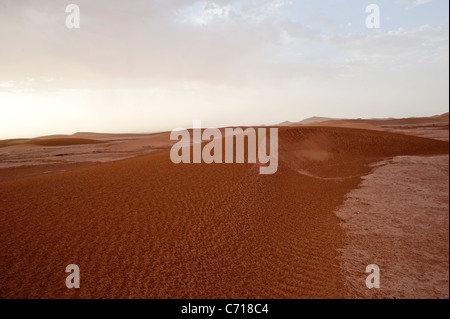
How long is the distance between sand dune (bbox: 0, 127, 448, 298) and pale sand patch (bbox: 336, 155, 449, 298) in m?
0.49

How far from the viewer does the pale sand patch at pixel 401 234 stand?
18.4 ft

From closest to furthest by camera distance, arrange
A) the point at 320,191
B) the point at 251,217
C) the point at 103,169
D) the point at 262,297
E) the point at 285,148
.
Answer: the point at 262,297, the point at 251,217, the point at 320,191, the point at 103,169, the point at 285,148

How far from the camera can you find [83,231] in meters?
7.32

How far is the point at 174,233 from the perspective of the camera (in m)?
7.64

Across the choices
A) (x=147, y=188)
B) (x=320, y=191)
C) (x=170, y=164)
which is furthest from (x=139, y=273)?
(x=320, y=191)

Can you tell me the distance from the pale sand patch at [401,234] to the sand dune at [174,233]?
0.49 meters

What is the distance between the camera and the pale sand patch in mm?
5613

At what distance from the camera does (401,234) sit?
743 centimetres

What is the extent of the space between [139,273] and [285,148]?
1572cm

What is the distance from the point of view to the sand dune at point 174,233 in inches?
218

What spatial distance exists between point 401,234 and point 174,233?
7.35 meters

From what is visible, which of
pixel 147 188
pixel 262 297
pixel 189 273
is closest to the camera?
pixel 262 297

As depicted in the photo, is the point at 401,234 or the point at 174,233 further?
the point at 174,233
